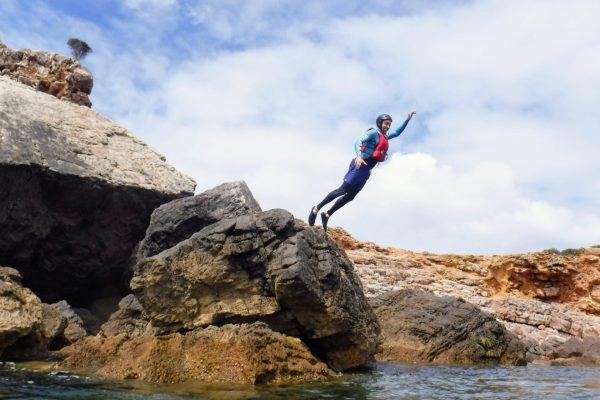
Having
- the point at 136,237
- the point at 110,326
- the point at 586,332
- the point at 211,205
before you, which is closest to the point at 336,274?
the point at 211,205

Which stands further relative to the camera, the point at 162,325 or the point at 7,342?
the point at 7,342

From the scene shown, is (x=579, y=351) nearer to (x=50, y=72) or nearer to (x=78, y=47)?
(x=50, y=72)

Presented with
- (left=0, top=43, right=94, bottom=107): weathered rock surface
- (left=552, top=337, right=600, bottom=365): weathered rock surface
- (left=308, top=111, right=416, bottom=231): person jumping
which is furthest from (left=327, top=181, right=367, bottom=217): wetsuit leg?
(left=0, top=43, right=94, bottom=107): weathered rock surface

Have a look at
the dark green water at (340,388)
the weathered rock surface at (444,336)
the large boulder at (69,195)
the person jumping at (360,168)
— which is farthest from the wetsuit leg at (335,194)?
the large boulder at (69,195)

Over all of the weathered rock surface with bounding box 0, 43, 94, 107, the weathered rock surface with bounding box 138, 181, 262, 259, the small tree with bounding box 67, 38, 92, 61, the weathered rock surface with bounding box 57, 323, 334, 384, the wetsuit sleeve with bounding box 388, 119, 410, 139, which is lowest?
the weathered rock surface with bounding box 57, 323, 334, 384

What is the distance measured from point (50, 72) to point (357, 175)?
62.9 feet

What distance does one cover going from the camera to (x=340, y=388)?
28.8ft

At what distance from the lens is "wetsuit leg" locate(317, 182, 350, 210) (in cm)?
1373

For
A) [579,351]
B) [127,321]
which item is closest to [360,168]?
[127,321]

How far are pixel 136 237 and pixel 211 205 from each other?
6653mm

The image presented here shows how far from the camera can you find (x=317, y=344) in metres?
11.2

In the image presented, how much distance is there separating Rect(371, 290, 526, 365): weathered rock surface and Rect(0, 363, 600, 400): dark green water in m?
4.12

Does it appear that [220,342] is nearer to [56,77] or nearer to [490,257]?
[56,77]

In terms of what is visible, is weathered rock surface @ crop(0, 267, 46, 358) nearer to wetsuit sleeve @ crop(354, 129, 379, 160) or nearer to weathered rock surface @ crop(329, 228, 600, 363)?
wetsuit sleeve @ crop(354, 129, 379, 160)
